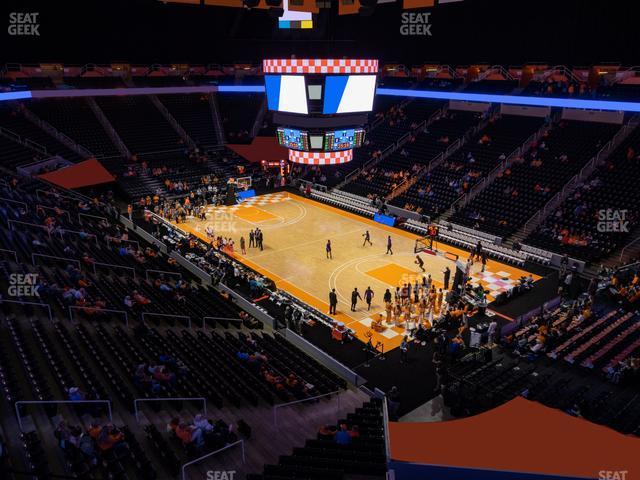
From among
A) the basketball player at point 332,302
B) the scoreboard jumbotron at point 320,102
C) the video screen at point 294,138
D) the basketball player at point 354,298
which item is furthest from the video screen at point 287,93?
the basketball player at point 354,298

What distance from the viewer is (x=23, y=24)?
3694cm

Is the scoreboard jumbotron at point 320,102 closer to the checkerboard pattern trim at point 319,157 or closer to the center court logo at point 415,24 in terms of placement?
the checkerboard pattern trim at point 319,157

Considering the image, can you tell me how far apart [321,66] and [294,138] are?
9.46ft

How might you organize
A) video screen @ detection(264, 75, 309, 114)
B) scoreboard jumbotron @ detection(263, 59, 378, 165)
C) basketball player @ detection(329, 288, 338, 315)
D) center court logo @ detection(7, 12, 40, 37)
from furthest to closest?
center court logo @ detection(7, 12, 40, 37)
basketball player @ detection(329, 288, 338, 315)
video screen @ detection(264, 75, 309, 114)
scoreboard jumbotron @ detection(263, 59, 378, 165)

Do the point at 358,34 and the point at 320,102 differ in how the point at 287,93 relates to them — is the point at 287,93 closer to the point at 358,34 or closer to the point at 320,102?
the point at 320,102

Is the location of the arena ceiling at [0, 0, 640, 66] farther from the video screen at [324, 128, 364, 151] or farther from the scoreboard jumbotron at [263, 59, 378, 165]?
the scoreboard jumbotron at [263, 59, 378, 165]

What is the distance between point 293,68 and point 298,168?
86.0ft

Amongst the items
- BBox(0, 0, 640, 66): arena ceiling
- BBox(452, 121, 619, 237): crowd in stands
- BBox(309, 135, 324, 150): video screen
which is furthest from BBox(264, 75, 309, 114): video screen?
BBox(0, 0, 640, 66): arena ceiling

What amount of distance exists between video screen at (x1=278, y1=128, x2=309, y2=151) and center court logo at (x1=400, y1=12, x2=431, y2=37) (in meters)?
27.3

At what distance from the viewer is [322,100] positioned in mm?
16297

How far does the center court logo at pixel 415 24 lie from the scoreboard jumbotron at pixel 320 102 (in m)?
26.2

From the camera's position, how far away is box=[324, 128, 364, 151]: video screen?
681 inches

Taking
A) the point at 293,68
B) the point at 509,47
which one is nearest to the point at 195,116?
the point at 509,47

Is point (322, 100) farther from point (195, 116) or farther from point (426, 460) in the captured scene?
point (195, 116)
